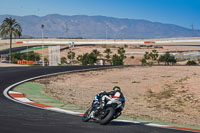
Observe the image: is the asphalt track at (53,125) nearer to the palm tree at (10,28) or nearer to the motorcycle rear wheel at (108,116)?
the motorcycle rear wheel at (108,116)

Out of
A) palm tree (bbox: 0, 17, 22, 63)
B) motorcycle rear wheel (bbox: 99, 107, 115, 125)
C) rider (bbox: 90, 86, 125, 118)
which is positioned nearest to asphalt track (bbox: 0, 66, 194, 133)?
motorcycle rear wheel (bbox: 99, 107, 115, 125)

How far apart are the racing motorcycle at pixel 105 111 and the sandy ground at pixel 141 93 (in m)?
5.24

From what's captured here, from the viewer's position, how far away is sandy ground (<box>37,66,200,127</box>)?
1983 centimetres

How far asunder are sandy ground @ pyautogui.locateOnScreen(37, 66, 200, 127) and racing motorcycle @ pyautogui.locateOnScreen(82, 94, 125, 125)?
206 inches

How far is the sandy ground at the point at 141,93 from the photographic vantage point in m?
19.8

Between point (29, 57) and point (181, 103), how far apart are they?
66.3 metres

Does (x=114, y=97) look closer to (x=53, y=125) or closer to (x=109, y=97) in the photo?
(x=109, y=97)

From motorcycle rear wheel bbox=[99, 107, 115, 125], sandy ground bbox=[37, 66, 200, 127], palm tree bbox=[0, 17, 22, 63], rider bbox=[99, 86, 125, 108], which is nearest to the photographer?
motorcycle rear wheel bbox=[99, 107, 115, 125]

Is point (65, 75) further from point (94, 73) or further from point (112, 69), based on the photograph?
point (112, 69)

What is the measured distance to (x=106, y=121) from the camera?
10922 millimetres

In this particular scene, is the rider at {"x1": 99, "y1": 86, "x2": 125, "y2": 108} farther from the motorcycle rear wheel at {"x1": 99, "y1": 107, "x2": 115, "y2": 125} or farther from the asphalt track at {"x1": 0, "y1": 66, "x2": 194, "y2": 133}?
the asphalt track at {"x1": 0, "y1": 66, "x2": 194, "y2": 133}

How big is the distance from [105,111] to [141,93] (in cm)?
1856

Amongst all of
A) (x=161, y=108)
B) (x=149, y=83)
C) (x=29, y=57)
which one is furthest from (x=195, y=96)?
(x=29, y=57)

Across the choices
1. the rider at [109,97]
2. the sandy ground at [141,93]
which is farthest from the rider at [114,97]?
the sandy ground at [141,93]
